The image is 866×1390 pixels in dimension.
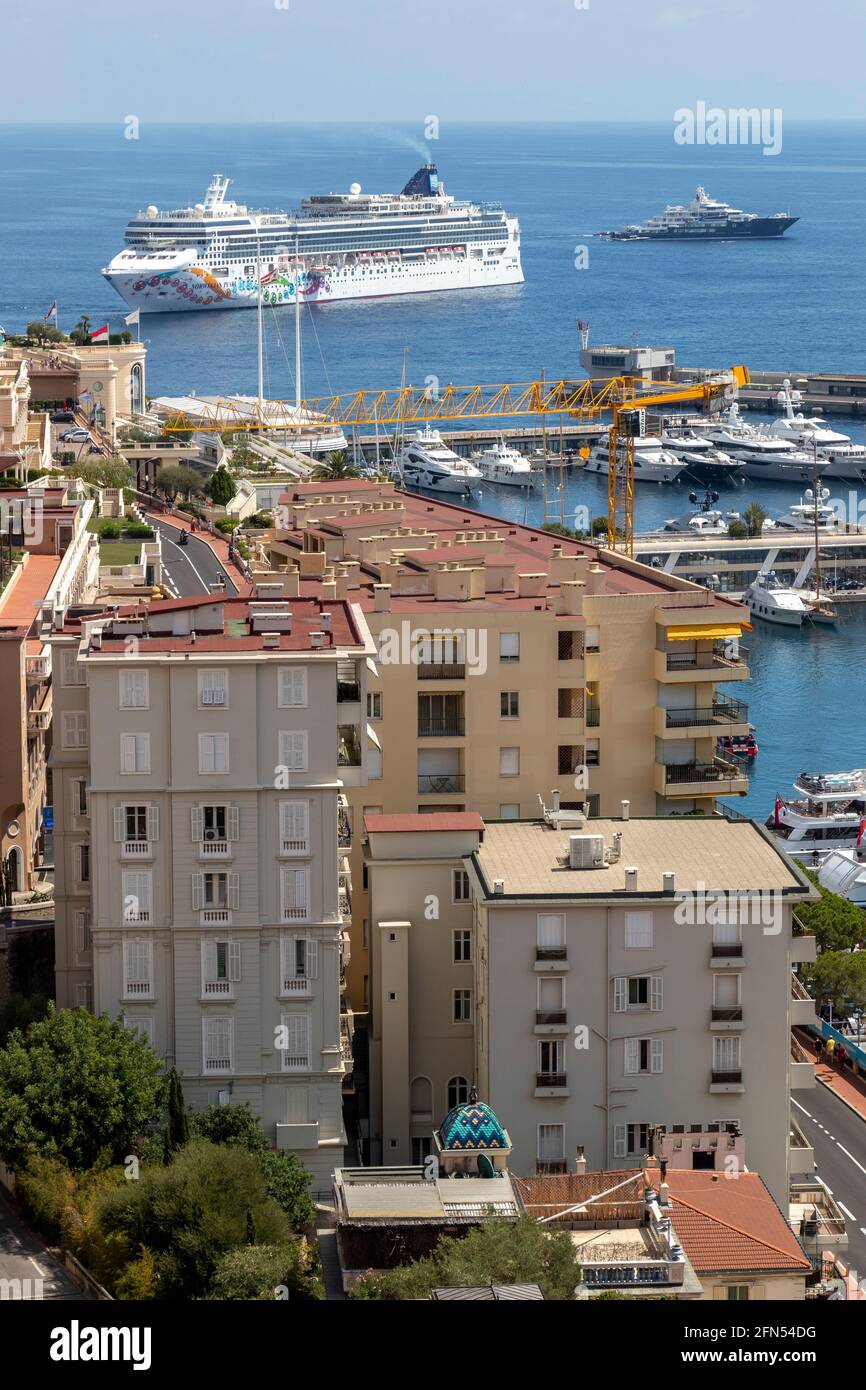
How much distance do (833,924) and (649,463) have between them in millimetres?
38103

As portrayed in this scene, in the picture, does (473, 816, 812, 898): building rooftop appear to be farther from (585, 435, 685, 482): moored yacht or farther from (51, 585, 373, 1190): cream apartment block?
(585, 435, 685, 482): moored yacht

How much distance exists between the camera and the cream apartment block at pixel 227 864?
33.8ft

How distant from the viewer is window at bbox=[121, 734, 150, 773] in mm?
10305

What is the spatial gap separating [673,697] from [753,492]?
131 feet

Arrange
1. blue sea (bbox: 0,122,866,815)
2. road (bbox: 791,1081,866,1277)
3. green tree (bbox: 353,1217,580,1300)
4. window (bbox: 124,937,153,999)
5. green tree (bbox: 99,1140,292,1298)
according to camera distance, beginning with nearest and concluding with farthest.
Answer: green tree (bbox: 353,1217,580,1300), green tree (bbox: 99,1140,292,1298), window (bbox: 124,937,153,999), road (bbox: 791,1081,866,1277), blue sea (bbox: 0,122,866,815)

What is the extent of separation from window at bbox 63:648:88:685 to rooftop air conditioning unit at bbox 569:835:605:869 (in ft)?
8.54

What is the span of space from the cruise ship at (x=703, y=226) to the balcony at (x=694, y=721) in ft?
323

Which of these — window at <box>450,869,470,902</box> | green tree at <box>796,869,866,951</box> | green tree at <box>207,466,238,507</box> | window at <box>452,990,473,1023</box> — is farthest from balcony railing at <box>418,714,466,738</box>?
green tree at <box>207,466,238,507</box>

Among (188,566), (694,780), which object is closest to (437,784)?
(694,780)

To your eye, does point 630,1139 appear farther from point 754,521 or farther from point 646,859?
point 754,521

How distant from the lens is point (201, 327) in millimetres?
83375

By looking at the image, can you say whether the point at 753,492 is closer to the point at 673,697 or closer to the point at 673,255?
the point at 673,697
